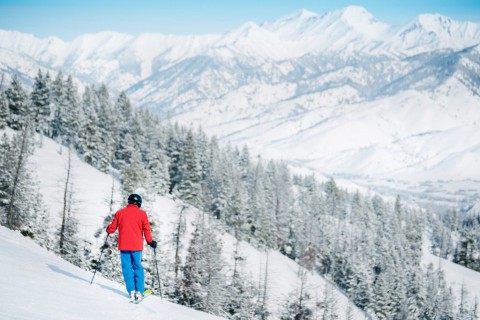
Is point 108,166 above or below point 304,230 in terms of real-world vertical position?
above

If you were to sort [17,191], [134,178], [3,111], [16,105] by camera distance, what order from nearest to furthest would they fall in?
[17,191] < [134,178] < [3,111] < [16,105]

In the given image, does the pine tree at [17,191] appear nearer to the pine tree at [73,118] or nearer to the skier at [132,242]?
the skier at [132,242]

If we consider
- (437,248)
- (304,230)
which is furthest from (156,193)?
(437,248)

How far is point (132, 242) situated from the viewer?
11055mm

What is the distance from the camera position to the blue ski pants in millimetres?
11055

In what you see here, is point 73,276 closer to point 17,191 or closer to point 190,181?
point 17,191

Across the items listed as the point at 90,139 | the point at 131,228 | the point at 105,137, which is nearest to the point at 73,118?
the point at 105,137

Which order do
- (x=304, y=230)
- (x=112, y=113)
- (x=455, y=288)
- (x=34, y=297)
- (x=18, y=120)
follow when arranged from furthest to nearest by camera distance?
(x=455, y=288) → (x=304, y=230) → (x=112, y=113) → (x=18, y=120) → (x=34, y=297)

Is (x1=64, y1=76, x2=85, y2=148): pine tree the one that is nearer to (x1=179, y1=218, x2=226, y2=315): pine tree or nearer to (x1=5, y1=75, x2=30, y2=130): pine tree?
(x1=5, y1=75, x2=30, y2=130): pine tree

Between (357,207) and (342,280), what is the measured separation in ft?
162

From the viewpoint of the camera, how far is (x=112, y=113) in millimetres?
80812

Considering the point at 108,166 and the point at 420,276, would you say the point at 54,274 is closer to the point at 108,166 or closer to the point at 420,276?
the point at 108,166

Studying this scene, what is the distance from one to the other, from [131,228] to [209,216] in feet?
187

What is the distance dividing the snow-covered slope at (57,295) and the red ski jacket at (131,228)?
1.50 meters
